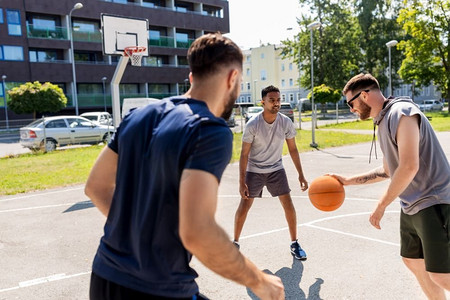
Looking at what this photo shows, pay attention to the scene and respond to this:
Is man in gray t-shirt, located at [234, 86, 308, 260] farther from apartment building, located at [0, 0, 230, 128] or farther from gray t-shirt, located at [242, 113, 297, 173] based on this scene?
apartment building, located at [0, 0, 230, 128]

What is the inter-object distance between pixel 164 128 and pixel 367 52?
205ft

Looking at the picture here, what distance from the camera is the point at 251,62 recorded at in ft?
283

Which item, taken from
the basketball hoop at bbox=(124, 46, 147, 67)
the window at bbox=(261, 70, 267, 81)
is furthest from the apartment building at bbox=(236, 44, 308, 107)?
the basketball hoop at bbox=(124, 46, 147, 67)

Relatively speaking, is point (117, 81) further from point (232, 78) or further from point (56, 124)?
point (232, 78)

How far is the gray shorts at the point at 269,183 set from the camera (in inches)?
221

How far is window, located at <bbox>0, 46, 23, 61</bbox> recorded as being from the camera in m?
40.2

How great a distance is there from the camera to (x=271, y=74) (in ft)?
273

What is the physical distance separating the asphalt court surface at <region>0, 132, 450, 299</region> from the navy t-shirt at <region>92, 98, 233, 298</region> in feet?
8.76

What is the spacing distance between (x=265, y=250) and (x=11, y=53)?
4241cm

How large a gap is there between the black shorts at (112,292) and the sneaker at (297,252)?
337cm

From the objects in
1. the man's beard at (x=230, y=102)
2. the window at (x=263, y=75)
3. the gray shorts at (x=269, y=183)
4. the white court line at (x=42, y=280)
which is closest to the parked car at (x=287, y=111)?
the gray shorts at (x=269, y=183)

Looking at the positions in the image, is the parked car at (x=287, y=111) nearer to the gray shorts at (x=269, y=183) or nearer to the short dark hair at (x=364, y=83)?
the gray shorts at (x=269, y=183)

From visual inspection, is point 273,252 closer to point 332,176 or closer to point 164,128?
point 332,176

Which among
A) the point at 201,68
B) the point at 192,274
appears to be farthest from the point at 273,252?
the point at 201,68
